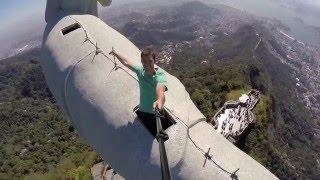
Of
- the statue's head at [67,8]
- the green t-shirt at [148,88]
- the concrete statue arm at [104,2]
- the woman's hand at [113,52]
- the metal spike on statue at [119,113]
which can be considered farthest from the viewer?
the concrete statue arm at [104,2]

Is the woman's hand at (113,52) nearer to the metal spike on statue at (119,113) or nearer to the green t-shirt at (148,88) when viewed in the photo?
the metal spike on statue at (119,113)

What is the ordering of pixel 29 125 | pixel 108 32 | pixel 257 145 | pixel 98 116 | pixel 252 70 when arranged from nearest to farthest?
pixel 98 116, pixel 108 32, pixel 257 145, pixel 252 70, pixel 29 125

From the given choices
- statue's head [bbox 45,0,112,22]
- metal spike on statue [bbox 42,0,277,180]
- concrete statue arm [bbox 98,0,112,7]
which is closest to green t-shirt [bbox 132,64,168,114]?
metal spike on statue [bbox 42,0,277,180]

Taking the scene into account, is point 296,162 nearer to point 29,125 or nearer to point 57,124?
point 57,124

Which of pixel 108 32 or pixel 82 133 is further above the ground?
pixel 108 32

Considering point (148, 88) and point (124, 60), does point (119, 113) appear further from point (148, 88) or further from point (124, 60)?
point (124, 60)

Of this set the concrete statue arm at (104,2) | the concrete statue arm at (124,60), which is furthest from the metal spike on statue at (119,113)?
the concrete statue arm at (104,2)

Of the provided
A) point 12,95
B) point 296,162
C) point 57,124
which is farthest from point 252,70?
point 12,95
